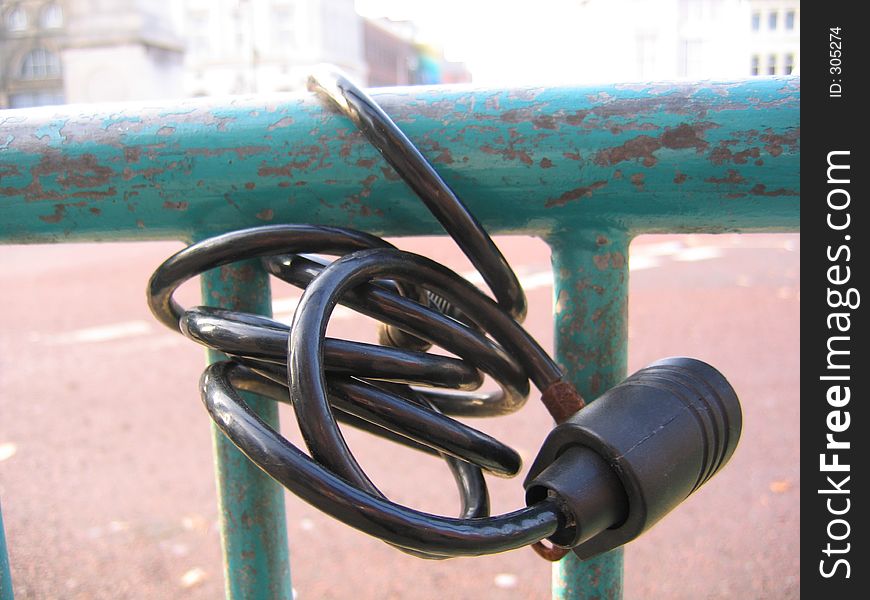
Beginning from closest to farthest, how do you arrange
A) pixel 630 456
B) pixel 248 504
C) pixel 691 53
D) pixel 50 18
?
pixel 630 456
pixel 248 504
pixel 691 53
pixel 50 18

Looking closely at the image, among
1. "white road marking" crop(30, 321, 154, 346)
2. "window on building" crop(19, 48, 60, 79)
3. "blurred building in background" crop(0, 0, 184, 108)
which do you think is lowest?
"white road marking" crop(30, 321, 154, 346)

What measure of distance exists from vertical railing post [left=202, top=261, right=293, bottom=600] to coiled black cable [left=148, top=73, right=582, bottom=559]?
1.6 inches

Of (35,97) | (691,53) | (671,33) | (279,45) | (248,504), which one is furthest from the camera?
(279,45)

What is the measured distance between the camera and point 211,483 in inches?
114

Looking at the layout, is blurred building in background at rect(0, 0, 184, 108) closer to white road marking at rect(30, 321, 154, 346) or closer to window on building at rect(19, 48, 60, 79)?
white road marking at rect(30, 321, 154, 346)

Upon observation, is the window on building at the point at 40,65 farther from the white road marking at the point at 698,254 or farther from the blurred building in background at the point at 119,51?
the white road marking at the point at 698,254

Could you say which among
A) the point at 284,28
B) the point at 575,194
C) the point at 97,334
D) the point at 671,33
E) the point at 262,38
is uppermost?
the point at 284,28

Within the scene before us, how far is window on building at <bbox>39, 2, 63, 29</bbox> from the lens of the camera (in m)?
28.3

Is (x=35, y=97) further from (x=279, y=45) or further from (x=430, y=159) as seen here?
(x=430, y=159)

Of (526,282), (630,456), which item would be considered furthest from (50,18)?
(630,456)

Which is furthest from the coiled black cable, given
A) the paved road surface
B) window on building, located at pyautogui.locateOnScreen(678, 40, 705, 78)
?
window on building, located at pyautogui.locateOnScreen(678, 40, 705, 78)

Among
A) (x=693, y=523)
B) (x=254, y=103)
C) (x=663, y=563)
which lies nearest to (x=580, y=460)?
(x=254, y=103)

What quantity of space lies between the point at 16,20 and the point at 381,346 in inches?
1362

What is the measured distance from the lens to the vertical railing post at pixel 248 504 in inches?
22.1
